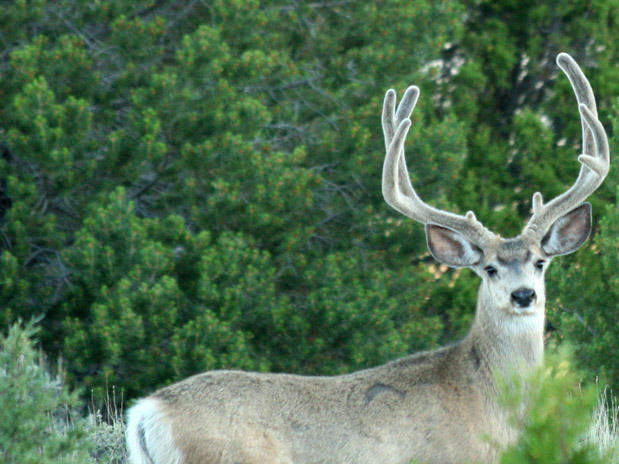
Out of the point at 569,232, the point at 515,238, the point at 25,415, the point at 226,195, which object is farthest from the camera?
the point at 226,195

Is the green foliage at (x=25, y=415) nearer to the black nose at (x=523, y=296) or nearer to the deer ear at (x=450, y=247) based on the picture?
the black nose at (x=523, y=296)

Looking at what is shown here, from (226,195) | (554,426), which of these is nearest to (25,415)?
(554,426)

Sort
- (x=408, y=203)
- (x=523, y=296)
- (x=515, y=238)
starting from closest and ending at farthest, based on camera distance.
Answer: (x=523, y=296) → (x=515, y=238) → (x=408, y=203)

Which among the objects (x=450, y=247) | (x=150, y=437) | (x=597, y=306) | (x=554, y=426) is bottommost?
(x=597, y=306)

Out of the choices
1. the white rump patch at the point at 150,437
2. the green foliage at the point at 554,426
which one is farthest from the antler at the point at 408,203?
the green foliage at the point at 554,426

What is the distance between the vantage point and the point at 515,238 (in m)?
5.81

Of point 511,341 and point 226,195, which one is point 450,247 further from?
point 226,195

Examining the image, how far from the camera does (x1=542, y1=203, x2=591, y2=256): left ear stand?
5.87 meters

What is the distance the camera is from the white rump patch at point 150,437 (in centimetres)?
468

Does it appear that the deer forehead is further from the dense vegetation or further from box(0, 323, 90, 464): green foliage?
the dense vegetation

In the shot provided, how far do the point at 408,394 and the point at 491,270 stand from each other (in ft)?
2.99

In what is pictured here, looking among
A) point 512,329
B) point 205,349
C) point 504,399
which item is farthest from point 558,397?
point 205,349

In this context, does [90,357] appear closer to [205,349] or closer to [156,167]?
[205,349]

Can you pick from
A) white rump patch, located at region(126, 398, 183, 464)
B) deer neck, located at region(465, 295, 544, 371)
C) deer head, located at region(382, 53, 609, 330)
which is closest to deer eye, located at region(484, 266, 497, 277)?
deer head, located at region(382, 53, 609, 330)
